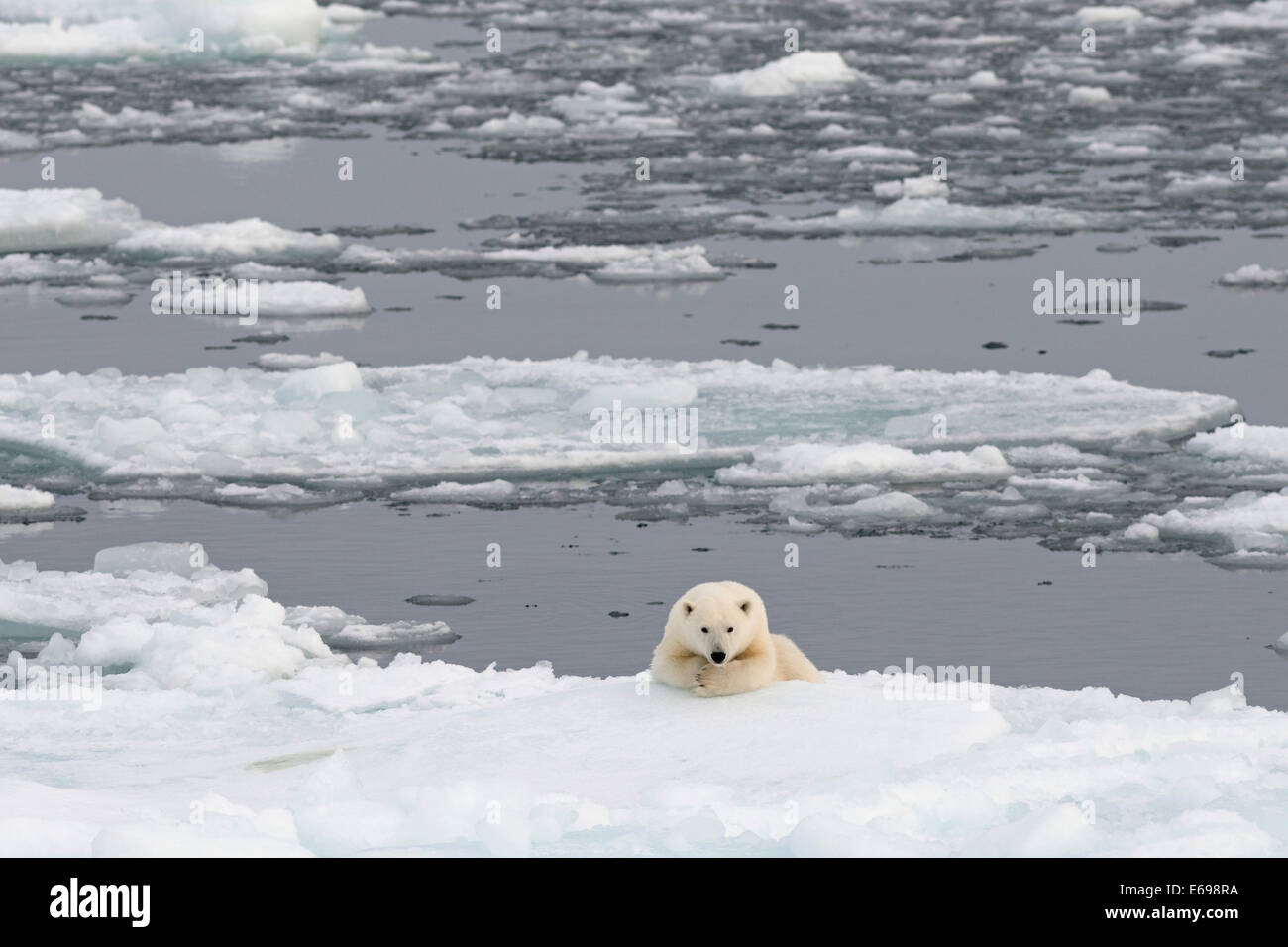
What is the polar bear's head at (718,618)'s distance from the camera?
6.32 m

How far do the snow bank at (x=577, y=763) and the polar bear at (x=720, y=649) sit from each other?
0.19 feet

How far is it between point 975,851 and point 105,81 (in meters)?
21.9

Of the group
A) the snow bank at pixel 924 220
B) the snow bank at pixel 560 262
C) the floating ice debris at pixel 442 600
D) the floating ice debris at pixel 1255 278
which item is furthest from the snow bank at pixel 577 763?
the snow bank at pixel 924 220

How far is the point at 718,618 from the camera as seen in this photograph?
20.7ft

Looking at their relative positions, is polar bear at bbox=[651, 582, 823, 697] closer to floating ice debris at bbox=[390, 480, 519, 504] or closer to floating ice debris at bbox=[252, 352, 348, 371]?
floating ice debris at bbox=[390, 480, 519, 504]

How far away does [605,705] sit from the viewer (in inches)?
256

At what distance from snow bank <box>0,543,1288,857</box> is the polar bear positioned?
0.06 meters

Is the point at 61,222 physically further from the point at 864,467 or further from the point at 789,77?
the point at 789,77

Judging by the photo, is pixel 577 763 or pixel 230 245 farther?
pixel 230 245

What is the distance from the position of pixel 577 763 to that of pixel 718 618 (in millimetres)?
533

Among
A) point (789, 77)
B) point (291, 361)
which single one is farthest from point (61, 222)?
point (789, 77)

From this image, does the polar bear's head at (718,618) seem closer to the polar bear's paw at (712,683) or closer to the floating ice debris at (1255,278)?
the polar bear's paw at (712,683)

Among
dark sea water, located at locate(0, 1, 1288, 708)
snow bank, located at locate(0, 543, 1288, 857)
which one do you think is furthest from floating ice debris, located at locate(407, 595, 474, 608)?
snow bank, located at locate(0, 543, 1288, 857)
